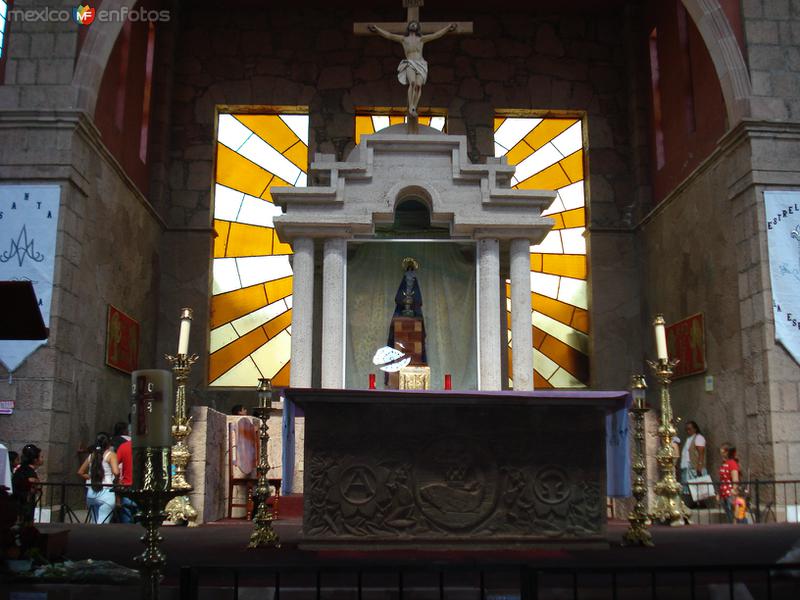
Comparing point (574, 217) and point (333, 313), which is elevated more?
point (574, 217)

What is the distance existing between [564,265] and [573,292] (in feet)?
1.57

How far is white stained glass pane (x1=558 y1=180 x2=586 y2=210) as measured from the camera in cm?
1485

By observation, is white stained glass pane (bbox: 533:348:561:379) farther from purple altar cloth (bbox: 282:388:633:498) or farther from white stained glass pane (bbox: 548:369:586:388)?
purple altar cloth (bbox: 282:388:633:498)

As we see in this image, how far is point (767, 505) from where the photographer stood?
9.49 meters

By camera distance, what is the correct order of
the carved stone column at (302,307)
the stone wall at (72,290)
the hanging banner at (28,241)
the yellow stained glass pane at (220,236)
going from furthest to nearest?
the yellow stained glass pane at (220,236), the hanging banner at (28,241), the stone wall at (72,290), the carved stone column at (302,307)

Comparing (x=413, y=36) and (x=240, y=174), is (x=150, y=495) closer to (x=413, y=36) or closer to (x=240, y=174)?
(x=413, y=36)

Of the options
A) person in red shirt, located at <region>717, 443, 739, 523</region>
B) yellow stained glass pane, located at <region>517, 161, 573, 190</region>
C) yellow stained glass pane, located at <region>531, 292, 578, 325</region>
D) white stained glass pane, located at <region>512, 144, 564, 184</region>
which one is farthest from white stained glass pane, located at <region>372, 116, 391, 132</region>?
person in red shirt, located at <region>717, 443, 739, 523</region>

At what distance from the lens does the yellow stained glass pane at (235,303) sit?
14234 millimetres

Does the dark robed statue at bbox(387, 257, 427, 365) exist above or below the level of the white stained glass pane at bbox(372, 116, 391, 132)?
below

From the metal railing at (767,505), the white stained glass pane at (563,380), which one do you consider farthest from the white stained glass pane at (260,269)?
the metal railing at (767,505)

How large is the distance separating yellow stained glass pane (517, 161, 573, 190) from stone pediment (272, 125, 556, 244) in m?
5.42

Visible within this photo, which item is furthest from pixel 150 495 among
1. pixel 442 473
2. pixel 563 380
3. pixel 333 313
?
pixel 563 380

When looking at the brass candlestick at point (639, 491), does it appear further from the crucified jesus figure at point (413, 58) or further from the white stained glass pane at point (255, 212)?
the white stained glass pane at point (255, 212)

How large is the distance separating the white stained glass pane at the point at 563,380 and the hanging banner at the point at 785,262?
16.3 feet
